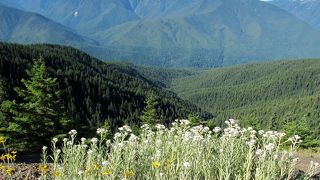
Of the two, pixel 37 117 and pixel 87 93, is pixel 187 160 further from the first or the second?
pixel 87 93

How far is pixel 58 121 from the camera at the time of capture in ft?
68.8

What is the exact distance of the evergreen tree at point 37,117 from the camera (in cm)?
1900

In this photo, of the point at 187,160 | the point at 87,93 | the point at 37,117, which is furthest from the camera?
the point at 87,93

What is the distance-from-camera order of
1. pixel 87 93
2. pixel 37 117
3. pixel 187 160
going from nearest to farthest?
1. pixel 187 160
2. pixel 37 117
3. pixel 87 93

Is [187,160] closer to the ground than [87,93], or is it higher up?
closer to the ground

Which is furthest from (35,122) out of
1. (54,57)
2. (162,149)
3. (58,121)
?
(54,57)

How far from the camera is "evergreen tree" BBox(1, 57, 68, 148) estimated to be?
19000mm

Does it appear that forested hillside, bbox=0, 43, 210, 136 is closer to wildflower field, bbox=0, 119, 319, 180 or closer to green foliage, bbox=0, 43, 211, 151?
green foliage, bbox=0, 43, 211, 151

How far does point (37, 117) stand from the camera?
66.5ft

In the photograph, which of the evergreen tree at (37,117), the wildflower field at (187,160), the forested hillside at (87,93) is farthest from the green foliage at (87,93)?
the wildflower field at (187,160)

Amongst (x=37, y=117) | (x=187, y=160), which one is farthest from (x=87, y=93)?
(x=187, y=160)

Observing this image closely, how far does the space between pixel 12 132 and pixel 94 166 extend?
1440 cm

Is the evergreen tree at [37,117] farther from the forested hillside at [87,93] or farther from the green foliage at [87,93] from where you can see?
the forested hillside at [87,93]

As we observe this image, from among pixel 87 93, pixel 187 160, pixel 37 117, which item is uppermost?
pixel 87 93
